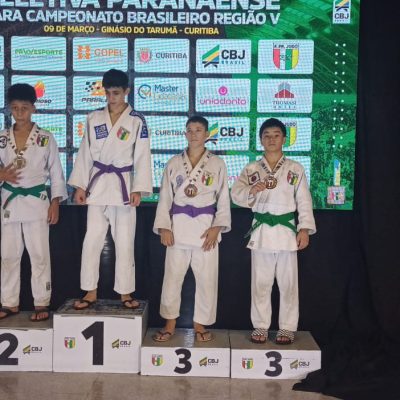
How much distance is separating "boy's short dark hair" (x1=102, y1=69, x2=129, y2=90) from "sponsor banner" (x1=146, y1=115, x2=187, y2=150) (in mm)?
493

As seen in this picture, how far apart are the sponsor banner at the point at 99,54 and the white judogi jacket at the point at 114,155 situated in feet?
1.78

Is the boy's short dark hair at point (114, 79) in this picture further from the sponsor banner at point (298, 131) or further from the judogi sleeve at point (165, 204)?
the sponsor banner at point (298, 131)

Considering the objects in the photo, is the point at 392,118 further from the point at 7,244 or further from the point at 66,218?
the point at 7,244

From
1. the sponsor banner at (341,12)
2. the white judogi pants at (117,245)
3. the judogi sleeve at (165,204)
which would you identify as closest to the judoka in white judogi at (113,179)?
the white judogi pants at (117,245)

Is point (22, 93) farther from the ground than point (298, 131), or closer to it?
farther from the ground

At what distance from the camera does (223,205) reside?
4.00m

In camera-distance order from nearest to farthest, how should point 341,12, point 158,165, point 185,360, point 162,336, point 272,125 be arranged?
point 185,360, point 162,336, point 272,125, point 341,12, point 158,165

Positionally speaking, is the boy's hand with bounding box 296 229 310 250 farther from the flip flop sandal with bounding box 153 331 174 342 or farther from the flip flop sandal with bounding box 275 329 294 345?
the flip flop sandal with bounding box 153 331 174 342

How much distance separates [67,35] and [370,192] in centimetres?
256

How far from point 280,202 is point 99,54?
5.78ft

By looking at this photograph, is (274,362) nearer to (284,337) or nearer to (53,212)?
(284,337)

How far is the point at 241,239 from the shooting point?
4555 mm

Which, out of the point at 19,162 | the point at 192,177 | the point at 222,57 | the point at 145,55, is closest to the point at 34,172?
the point at 19,162

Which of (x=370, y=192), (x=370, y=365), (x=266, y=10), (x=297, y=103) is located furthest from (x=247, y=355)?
(x=266, y=10)
